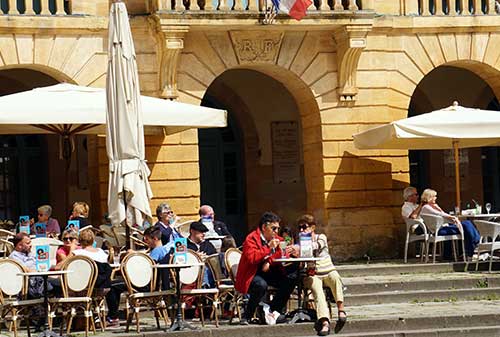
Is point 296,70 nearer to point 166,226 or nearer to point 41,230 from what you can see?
point 166,226

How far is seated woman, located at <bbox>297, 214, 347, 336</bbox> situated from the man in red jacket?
0.27m

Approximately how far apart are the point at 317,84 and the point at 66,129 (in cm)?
463

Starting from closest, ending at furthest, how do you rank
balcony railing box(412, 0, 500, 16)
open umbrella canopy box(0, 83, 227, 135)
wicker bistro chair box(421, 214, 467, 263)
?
open umbrella canopy box(0, 83, 227, 135) < wicker bistro chair box(421, 214, 467, 263) < balcony railing box(412, 0, 500, 16)

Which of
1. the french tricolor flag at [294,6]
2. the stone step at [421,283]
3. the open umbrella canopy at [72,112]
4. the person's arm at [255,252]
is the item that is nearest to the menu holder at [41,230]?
the open umbrella canopy at [72,112]

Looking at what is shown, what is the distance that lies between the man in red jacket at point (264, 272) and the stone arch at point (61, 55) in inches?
233

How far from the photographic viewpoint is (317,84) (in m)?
20.4

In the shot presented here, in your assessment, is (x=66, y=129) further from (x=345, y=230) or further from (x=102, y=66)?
(x=345, y=230)

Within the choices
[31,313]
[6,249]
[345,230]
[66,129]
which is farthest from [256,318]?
[345,230]

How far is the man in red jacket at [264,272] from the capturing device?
46.3 ft

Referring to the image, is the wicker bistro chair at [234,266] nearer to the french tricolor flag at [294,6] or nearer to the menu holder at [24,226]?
the menu holder at [24,226]

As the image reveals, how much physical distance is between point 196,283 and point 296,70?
6.67m

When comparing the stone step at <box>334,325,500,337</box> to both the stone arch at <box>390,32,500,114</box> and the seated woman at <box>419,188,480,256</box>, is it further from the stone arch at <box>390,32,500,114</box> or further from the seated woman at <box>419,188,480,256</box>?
the stone arch at <box>390,32,500,114</box>

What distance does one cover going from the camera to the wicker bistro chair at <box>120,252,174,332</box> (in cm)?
1395

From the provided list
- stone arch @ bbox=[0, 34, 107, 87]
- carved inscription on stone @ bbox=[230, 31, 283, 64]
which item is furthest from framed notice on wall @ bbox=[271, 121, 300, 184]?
stone arch @ bbox=[0, 34, 107, 87]
